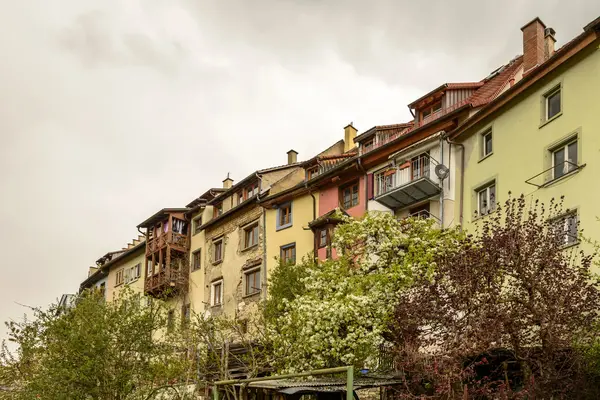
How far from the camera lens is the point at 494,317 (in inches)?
643

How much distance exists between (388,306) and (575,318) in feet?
19.1

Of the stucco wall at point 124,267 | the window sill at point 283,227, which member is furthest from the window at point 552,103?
the stucco wall at point 124,267

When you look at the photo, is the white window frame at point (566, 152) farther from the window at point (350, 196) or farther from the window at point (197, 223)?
the window at point (197, 223)

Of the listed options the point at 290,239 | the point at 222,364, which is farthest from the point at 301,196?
the point at 222,364

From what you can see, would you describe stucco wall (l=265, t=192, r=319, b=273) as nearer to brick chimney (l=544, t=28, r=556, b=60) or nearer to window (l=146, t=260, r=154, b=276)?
brick chimney (l=544, t=28, r=556, b=60)

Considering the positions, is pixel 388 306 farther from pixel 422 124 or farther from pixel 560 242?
pixel 422 124

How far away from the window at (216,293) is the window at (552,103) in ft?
75.6

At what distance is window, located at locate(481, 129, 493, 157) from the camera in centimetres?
2620

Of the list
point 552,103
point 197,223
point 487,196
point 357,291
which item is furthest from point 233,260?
point 552,103

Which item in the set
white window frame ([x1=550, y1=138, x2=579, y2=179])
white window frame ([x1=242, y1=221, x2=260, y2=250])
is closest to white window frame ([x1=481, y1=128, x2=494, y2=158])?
Answer: white window frame ([x1=550, y1=138, x2=579, y2=179])

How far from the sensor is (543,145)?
914 inches

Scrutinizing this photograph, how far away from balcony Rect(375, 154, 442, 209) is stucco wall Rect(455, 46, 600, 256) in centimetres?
145

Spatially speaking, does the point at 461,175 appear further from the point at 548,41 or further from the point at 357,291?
the point at 357,291

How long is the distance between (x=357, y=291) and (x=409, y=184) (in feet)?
25.4
